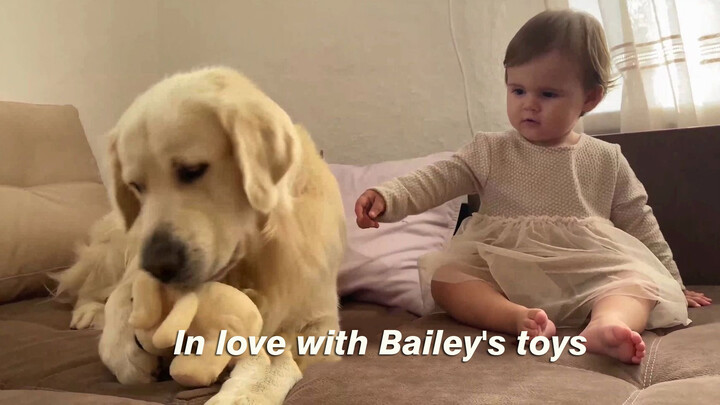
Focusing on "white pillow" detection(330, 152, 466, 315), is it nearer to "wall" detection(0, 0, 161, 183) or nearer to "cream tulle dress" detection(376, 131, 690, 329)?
"cream tulle dress" detection(376, 131, 690, 329)

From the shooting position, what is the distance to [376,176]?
163 centimetres

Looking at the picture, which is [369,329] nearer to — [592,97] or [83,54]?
[592,97]

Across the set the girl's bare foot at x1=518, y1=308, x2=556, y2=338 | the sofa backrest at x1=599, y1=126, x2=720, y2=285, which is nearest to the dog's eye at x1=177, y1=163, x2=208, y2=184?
the girl's bare foot at x1=518, y1=308, x2=556, y2=338

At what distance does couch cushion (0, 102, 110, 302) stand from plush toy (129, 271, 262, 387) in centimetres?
67

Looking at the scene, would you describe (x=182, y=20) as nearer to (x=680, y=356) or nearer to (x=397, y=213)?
(x=397, y=213)

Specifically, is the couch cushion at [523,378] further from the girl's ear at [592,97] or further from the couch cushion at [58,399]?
the girl's ear at [592,97]

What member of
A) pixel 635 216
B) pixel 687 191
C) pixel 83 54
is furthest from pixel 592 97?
pixel 83 54

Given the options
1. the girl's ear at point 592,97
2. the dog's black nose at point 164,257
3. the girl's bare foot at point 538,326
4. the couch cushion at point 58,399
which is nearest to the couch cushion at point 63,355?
the couch cushion at point 58,399

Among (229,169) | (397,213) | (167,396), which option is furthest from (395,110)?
(167,396)

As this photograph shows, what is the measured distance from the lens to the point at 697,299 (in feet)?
4.14

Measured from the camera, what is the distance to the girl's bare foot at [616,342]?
88 centimetres

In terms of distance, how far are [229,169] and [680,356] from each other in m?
0.69

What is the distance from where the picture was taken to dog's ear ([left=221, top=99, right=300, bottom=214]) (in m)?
0.84

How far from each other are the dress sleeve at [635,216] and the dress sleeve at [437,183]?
0.93ft
